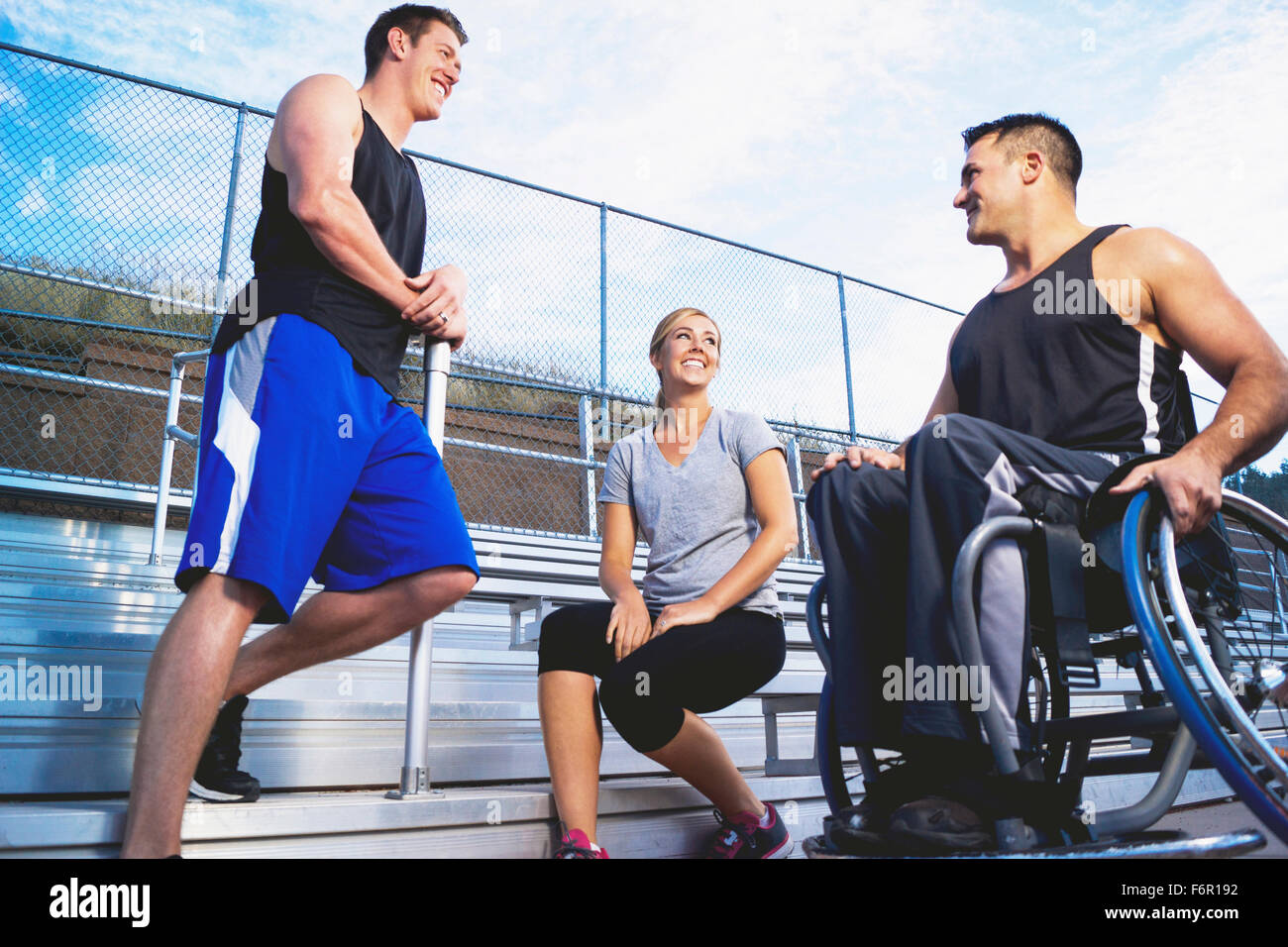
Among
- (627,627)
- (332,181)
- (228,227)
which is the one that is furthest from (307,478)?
(228,227)

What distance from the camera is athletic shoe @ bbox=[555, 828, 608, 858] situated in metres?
1.29

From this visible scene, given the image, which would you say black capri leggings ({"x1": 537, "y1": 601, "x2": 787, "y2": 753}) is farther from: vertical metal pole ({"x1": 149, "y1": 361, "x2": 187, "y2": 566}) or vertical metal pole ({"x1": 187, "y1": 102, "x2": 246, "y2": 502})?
vertical metal pole ({"x1": 187, "y1": 102, "x2": 246, "y2": 502})

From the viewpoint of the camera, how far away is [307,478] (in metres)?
1.17

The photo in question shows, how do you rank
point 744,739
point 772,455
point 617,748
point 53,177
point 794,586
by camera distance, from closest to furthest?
point 772,455 → point 617,748 → point 744,739 → point 53,177 → point 794,586

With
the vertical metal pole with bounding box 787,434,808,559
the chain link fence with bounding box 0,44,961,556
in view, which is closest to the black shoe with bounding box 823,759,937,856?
the chain link fence with bounding box 0,44,961,556

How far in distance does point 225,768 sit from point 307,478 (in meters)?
0.44

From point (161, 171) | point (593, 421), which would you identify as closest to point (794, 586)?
point (593, 421)

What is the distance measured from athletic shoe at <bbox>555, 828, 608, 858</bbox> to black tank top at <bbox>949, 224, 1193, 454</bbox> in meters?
0.87

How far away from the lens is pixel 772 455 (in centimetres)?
174

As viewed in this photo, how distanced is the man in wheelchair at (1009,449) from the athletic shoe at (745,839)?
49 cm

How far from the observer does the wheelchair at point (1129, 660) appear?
0.90m
